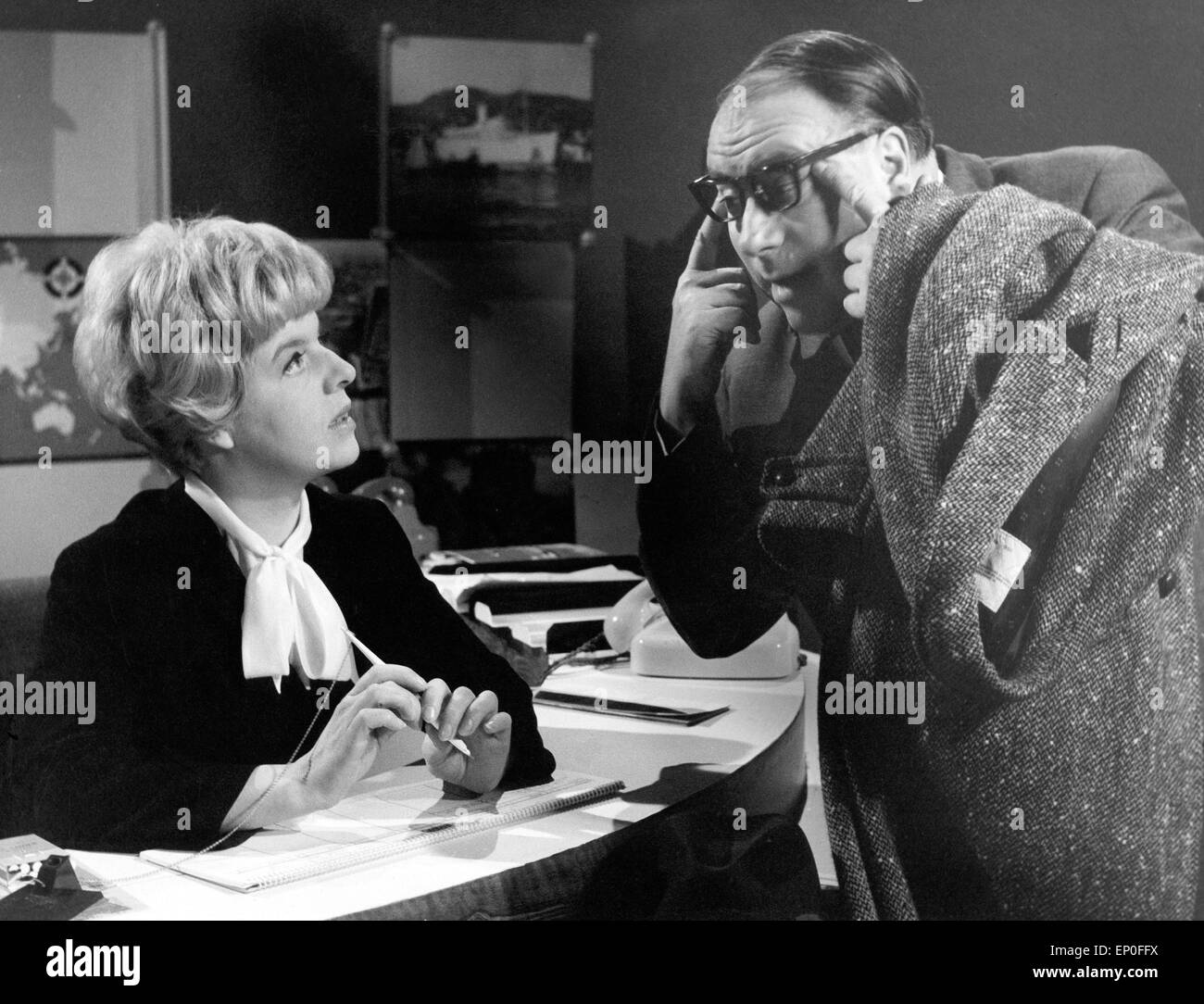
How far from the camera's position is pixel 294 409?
1.68 m

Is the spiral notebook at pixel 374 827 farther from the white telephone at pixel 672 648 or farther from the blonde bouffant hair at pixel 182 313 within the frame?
the blonde bouffant hair at pixel 182 313

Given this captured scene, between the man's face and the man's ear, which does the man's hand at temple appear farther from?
the man's ear

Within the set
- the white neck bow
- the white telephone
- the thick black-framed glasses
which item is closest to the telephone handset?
the white telephone

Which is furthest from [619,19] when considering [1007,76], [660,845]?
[660,845]

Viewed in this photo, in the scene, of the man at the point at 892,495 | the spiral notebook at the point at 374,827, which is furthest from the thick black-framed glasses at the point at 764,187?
the spiral notebook at the point at 374,827

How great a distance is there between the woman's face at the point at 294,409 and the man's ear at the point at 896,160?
0.86 meters

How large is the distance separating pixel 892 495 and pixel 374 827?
0.87 m

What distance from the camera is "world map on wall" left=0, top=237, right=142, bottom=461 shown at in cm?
175

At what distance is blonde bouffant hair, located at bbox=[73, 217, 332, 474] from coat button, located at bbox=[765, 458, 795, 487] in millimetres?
715

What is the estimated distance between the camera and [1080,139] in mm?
1813

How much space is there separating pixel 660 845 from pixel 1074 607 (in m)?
0.70

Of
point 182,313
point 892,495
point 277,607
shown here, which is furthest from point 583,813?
point 182,313

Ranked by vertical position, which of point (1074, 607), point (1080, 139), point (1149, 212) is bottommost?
point (1074, 607)
